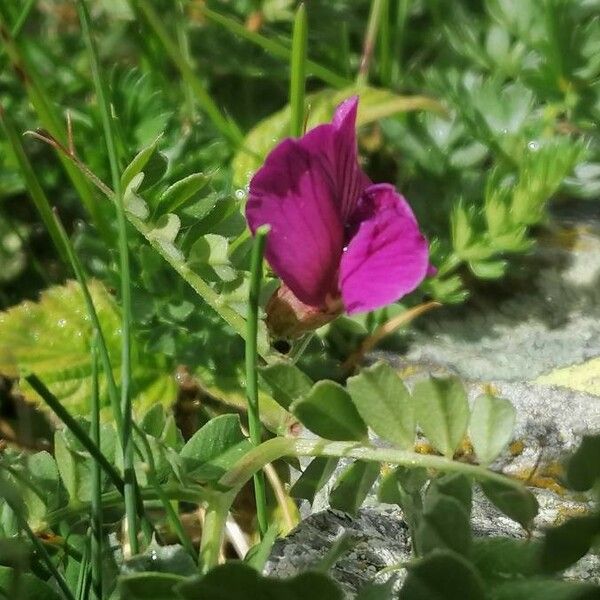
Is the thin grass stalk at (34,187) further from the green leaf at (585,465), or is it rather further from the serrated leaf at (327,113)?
the green leaf at (585,465)

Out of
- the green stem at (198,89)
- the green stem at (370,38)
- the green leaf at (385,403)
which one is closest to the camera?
the green leaf at (385,403)

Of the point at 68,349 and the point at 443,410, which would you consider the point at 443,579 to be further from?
the point at 68,349

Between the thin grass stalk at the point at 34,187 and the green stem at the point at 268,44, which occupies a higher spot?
the green stem at the point at 268,44

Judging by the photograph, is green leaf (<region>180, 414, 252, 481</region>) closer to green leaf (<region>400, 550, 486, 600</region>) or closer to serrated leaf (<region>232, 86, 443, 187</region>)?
green leaf (<region>400, 550, 486, 600</region>)

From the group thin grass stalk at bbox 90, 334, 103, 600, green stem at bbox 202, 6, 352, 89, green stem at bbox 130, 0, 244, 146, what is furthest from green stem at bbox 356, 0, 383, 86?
thin grass stalk at bbox 90, 334, 103, 600

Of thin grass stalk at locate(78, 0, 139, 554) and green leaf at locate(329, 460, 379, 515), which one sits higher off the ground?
thin grass stalk at locate(78, 0, 139, 554)

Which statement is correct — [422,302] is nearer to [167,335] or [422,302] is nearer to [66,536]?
[167,335]

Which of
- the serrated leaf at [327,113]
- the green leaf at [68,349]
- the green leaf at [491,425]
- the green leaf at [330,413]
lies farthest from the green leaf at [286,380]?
the serrated leaf at [327,113]
